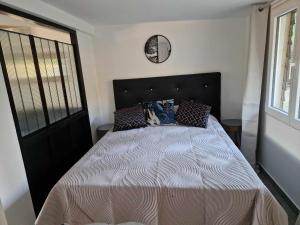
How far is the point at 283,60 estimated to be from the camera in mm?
2277

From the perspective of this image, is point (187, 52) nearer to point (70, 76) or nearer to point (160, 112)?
point (160, 112)

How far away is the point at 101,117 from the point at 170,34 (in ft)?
5.75

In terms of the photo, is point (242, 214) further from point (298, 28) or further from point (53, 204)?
point (298, 28)

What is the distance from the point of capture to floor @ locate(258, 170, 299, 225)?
1.92 metres

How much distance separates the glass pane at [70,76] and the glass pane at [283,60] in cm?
254

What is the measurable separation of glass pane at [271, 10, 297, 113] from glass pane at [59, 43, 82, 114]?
254 cm

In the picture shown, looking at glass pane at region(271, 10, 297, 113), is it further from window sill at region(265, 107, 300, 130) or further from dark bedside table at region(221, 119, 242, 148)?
dark bedside table at region(221, 119, 242, 148)

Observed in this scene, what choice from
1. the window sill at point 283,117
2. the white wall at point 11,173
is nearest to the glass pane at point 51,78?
the white wall at point 11,173

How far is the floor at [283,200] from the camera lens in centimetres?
192

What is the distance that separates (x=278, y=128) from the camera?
226cm

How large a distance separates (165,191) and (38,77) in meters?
1.68

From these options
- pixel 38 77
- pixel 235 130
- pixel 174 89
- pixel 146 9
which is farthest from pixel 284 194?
pixel 38 77

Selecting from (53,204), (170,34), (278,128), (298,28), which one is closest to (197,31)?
(170,34)

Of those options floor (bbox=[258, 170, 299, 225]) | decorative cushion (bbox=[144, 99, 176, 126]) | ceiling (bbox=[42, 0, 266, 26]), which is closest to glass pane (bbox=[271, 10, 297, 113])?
ceiling (bbox=[42, 0, 266, 26])
